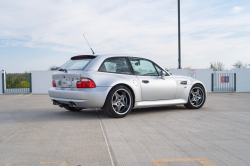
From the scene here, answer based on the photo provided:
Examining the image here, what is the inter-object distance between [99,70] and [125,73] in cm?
73

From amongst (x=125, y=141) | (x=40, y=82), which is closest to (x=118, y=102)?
(x=125, y=141)

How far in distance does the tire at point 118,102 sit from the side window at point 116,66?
0.48 m

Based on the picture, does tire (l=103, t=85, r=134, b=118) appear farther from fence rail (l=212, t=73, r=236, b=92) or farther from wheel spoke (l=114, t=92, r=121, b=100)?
fence rail (l=212, t=73, r=236, b=92)

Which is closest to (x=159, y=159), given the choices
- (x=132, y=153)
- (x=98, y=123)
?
(x=132, y=153)

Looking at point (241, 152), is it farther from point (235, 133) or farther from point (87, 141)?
point (87, 141)

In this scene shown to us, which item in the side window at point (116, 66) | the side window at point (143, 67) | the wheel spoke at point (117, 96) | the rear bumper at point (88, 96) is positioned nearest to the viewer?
the rear bumper at point (88, 96)

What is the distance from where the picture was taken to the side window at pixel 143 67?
683 centimetres

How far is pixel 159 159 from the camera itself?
329 centimetres

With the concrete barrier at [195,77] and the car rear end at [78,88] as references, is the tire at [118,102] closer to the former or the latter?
the car rear end at [78,88]

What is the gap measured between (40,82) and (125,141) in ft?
52.1

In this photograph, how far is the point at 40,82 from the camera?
18812mm

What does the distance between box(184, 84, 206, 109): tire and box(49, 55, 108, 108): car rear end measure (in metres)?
3.04

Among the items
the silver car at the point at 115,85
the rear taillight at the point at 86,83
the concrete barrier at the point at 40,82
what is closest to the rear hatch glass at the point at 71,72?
the silver car at the point at 115,85

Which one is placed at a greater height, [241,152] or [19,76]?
[19,76]
